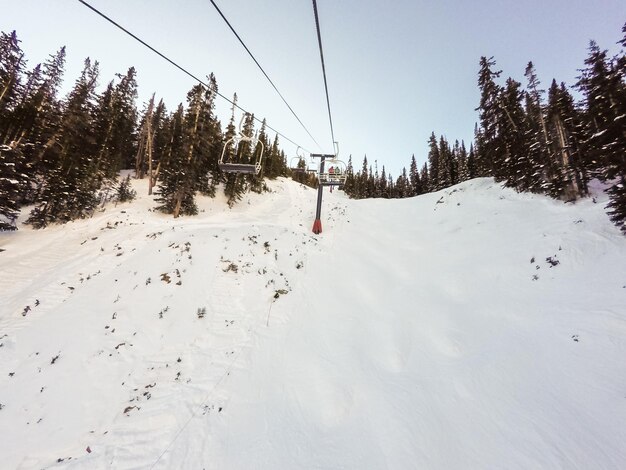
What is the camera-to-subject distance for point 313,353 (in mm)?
7957

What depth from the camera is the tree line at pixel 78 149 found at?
19.7 m

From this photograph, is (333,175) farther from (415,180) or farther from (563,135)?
(415,180)

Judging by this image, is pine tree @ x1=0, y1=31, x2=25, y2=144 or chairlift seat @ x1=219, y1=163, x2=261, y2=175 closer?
chairlift seat @ x1=219, y1=163, x2=261, y2=175

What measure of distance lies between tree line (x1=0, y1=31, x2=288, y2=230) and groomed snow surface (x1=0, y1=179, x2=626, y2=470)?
6036 mm

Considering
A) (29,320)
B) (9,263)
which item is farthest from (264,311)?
(9,263)

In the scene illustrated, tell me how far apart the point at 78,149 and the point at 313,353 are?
3323 cm

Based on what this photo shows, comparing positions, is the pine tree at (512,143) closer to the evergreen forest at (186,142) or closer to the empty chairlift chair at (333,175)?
the evergreen forest at (186,142)

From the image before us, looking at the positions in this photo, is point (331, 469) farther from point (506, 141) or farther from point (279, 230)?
point (506, 141)

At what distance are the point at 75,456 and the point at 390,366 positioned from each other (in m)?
7.23

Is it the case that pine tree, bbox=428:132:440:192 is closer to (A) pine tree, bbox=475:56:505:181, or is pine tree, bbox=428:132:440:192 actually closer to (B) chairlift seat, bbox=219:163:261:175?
(A) pine tree, bbox=475:56:505:181

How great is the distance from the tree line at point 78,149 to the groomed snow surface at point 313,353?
604 centimetres

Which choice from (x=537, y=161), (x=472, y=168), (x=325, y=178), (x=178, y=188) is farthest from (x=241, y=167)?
(x=472, y=168)

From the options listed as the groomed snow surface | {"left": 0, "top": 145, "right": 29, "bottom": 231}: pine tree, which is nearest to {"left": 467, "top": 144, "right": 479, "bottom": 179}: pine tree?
the groomed snow surface

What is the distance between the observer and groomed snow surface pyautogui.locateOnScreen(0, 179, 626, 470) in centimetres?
500
